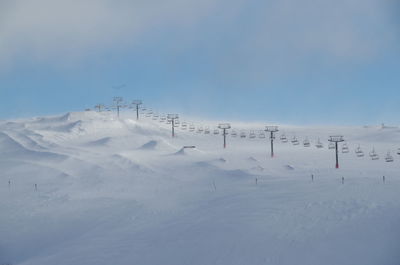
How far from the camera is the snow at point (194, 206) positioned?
23703mm

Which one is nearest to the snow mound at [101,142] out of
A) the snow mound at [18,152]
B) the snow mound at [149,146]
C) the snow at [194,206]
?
the snow at [194,206]

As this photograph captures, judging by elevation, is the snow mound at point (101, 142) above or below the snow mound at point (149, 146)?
above

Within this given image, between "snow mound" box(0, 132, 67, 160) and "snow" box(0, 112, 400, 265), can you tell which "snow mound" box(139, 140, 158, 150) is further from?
"snow mound" box(0, 132, 67, 160)

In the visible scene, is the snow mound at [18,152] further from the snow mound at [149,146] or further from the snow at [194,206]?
the snow mound at [149,146]

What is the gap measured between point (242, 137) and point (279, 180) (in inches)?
1636

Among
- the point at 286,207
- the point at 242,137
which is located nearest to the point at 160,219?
the point at 286,207

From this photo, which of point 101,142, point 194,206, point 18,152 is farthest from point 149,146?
point 194,206

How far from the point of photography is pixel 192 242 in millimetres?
25984

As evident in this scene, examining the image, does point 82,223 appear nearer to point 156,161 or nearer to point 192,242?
point 192,242

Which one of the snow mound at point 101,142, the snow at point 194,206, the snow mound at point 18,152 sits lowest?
the snow at point 194,206

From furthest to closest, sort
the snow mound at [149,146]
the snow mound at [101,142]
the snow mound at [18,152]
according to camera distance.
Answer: the snow mound at [101,142] → the snow mound at [149,146] → the snow mound at [18,152]

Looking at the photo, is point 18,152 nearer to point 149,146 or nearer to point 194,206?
point 149,146

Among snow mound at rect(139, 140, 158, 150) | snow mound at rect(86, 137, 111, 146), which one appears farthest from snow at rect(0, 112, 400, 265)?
snow mound at rect(86, 137, 111, 146)

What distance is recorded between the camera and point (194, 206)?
109ft
